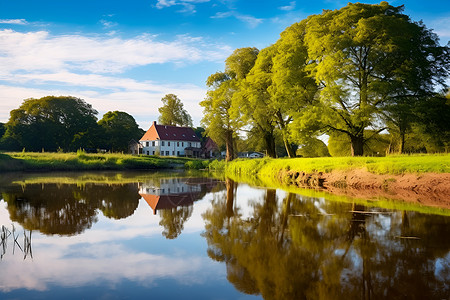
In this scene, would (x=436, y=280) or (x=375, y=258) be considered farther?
(x=375, y=258)

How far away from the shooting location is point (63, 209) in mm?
11531

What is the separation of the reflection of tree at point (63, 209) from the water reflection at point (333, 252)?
358 centimetres

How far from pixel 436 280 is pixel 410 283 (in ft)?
1.66

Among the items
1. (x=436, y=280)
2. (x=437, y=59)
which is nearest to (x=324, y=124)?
(x=437, y=59)

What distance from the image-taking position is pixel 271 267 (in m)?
5.80

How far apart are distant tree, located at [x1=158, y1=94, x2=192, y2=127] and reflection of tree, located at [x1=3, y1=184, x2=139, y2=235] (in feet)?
228

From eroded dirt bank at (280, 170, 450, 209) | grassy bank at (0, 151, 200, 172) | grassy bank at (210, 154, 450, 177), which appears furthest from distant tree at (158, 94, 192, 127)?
eroded dirt bank at (280, 170, 450, 209)

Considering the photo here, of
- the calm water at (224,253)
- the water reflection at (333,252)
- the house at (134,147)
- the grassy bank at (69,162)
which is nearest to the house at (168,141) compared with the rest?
the house at (134,147)

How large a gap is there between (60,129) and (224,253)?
68.3 m

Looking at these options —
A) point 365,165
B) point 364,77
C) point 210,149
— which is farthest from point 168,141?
point 365,165

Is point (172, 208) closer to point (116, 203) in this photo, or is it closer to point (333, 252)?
point (116, 203)

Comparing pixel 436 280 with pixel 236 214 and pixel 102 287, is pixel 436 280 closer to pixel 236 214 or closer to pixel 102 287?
pixel 102 287

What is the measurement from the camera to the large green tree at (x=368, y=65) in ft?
72.9

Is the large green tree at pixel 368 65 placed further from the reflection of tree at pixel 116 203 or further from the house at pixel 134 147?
the house at pixel 134 147
